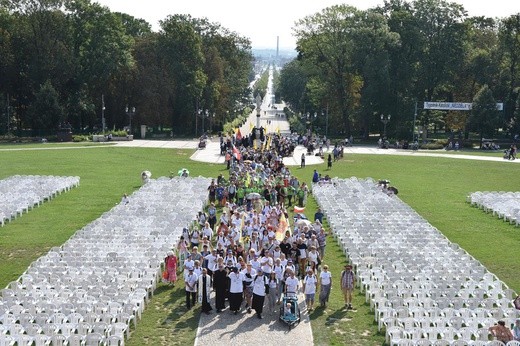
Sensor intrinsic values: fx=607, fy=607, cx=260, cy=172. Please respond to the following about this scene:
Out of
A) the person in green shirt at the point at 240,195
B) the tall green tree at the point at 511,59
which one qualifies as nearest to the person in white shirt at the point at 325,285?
the person in green shirt at the point at 240,195

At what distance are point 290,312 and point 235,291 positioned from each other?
5.38ft

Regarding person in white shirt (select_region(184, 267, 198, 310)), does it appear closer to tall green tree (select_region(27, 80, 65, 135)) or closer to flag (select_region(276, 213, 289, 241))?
flag (select_region(276, 213, 289, 241))

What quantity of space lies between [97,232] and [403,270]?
11.3 meters

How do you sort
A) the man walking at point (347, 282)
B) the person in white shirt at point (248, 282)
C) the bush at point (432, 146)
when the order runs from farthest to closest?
A: 1. the bush at point (432, 146)
2. the man walking at point (347, 282)
3. the person in white shirt at point (248, 282)

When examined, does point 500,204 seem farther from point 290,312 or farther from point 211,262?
point 290,312

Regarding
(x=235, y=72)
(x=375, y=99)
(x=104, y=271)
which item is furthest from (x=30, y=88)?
(x=104, y=271)

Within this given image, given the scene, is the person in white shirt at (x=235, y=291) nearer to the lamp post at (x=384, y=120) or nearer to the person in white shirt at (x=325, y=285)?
the person in white shirt at (x=325, y=285)

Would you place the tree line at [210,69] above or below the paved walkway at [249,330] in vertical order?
above

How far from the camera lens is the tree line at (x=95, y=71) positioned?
7231cm

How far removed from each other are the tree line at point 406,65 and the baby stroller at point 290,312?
196 feet

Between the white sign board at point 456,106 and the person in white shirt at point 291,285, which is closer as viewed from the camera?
the person in white shirt at point 291,285

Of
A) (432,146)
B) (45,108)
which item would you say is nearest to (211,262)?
(432,146)

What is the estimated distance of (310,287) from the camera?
1669 centimetres

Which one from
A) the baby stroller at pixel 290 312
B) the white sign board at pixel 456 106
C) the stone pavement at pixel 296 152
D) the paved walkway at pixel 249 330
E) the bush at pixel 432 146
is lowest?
the paved walkway at pixel 249 330
